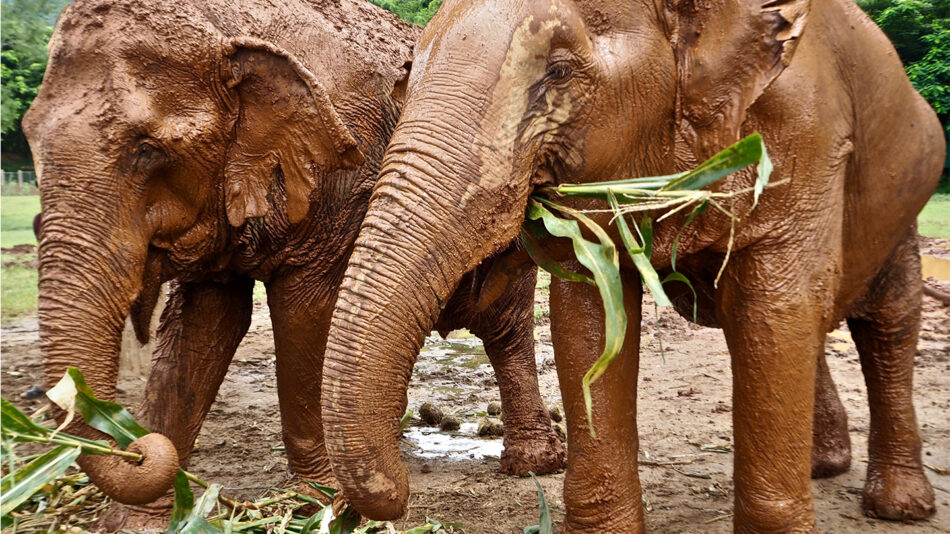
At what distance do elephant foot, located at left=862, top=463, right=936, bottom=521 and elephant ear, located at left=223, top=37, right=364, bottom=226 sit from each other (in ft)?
10.5

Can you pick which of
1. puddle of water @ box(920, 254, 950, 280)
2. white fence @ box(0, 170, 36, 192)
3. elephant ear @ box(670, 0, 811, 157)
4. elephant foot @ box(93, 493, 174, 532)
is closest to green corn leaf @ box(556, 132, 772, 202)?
elephant ear @ box(670, 0, 811, 157)

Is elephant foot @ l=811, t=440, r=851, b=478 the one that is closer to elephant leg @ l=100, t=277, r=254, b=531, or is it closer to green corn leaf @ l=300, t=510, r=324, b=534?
green corn leaf @ l=300, t=510, r=324, b=534

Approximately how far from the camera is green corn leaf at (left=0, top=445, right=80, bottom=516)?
2971 millimetres

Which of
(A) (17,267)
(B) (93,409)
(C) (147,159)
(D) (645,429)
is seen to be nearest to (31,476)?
(B) (93,409)

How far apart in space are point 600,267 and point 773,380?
3.52 ft

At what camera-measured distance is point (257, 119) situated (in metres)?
4.47

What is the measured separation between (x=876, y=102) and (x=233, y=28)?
2905 mm

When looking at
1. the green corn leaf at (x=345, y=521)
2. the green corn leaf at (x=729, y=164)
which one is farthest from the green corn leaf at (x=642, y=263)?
the green corn leaf at (x=345, y=521)

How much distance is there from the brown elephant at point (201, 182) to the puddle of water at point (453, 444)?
1439 mm

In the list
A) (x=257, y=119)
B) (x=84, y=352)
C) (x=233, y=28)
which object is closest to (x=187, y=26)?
(x=233, y=28)

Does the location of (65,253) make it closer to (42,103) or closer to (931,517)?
(42,103)

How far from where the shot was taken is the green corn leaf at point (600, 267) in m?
2.74

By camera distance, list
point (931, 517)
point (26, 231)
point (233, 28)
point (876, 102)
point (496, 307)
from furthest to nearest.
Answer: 1. point (26, 231)
2. point (496, 307)
3. point (931, 517)
4. point (233, 28)
5. point (876, 102)

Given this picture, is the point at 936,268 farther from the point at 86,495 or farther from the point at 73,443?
the point at 73,443
